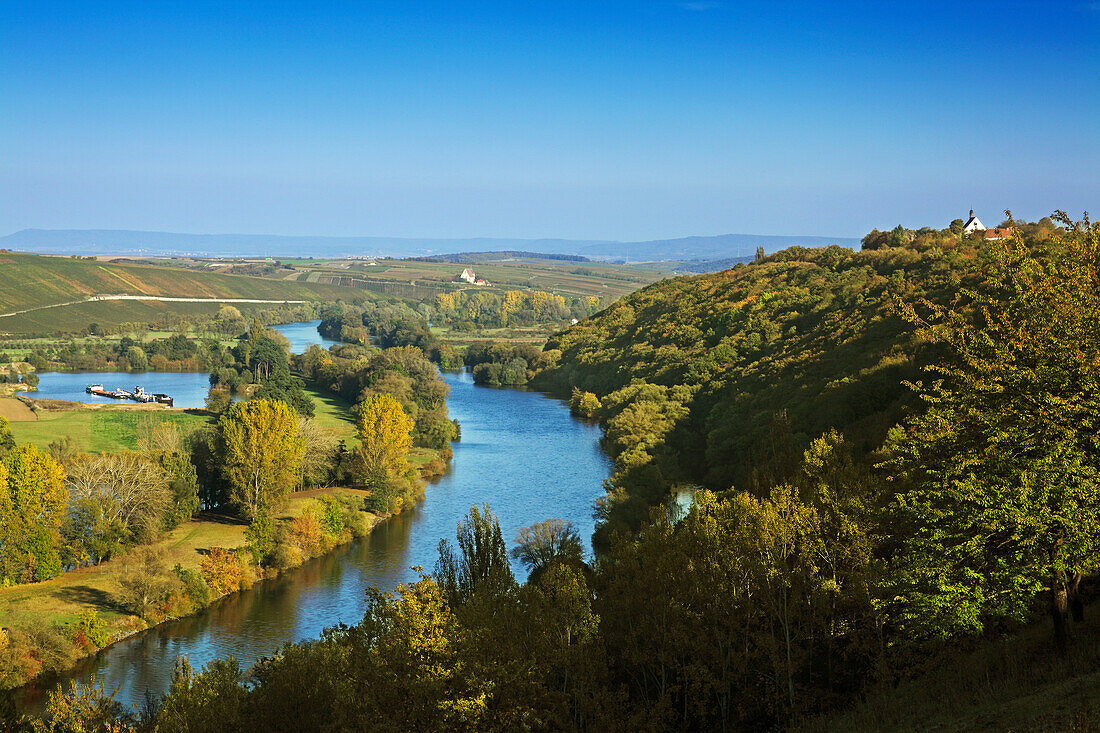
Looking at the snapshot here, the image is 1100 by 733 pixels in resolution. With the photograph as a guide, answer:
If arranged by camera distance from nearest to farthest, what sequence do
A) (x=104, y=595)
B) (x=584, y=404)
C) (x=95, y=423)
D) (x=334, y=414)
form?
(x=104, y=595) < (x=95, y=423) < (x=334, y=414) < (x=584, y=404)

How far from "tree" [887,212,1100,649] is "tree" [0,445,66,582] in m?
38.4

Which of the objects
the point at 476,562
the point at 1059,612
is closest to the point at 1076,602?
the point at 1059,612

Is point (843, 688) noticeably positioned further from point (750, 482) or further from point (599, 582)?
point (750, 482)

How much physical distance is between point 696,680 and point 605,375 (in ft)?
258

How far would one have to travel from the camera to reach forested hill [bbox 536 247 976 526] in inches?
1762

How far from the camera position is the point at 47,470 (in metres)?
43.3

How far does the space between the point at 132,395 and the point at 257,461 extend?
50216 mm

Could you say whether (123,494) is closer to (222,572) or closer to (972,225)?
(222,572)

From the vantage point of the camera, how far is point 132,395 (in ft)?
314

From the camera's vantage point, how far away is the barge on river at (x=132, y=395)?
298 ft

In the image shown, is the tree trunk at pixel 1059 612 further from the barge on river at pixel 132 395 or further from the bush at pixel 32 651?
the barge on river at pixel 132 395

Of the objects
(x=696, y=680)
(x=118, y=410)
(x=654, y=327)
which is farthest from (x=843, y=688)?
(x=654, y=327)

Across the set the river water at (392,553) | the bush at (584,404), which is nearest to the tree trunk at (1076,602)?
the river water at (392,553)

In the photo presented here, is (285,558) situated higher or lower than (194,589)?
lower
